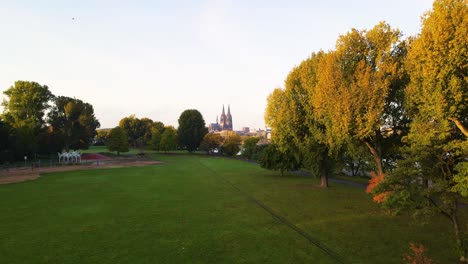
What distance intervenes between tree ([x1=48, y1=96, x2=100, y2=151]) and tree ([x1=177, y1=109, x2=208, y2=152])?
3163 cm

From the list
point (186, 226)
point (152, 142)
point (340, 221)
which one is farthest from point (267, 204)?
point (152, 142)

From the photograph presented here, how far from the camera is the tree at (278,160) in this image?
138ft

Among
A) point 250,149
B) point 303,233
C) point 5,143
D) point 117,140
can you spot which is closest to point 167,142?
point 117,140

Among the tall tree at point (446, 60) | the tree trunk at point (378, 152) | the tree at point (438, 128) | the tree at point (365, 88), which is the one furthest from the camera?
the tree trunk at point (378, 152)

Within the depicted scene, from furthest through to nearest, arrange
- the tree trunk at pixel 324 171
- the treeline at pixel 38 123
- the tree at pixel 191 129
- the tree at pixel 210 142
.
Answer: the tree at pixel 191 129 < the tree at pixel 210 142 < the treeline at pixel 38 123 < the tree trunk at pixel 324 171

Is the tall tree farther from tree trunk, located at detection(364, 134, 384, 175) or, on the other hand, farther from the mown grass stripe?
tree trunk, located at detection(364, 134, 384, 175)

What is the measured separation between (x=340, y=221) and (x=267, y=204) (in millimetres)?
6881

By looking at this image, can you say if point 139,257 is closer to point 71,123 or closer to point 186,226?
point 186,226

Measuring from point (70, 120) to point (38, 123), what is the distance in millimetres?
9489

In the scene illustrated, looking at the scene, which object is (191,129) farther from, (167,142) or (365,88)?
(365,88)

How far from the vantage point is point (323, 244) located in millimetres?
15508

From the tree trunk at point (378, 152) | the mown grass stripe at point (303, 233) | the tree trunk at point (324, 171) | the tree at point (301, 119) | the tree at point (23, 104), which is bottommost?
the mown grass stripe at point (303, 233)

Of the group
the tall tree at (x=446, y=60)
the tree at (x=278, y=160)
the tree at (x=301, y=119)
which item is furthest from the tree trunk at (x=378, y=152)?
the tree at (x=278, y=160)

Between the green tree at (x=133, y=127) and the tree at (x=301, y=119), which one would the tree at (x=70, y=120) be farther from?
the tree at (x=301, y=119)
